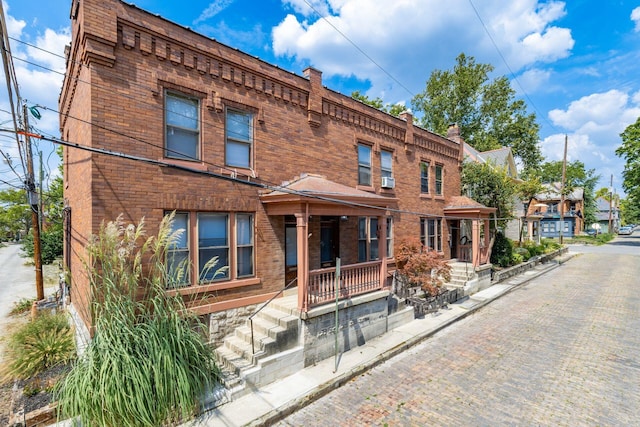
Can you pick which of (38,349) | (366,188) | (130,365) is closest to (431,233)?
(366,188)

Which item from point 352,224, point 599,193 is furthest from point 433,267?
point 599,193

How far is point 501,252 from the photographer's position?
18.4 metres

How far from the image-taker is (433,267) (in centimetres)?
1108

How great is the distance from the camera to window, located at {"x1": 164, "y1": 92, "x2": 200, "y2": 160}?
6891mm

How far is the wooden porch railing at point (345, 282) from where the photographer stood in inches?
292

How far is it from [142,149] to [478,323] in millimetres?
10892

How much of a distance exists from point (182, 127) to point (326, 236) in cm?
549

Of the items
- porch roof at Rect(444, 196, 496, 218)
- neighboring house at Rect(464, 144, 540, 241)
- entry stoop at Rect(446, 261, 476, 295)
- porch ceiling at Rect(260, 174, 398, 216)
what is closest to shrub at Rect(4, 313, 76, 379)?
porch ceiling at Rect(260, 174, 398, 216)

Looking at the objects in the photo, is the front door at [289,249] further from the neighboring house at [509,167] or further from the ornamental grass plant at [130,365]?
the neighboring house at [509,167]

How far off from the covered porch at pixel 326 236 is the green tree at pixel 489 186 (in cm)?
1004

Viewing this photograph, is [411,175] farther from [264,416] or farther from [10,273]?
[10,273]

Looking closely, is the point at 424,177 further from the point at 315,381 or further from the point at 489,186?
the point at 315,381

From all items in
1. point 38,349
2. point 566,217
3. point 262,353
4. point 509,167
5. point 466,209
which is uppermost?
point 509,167

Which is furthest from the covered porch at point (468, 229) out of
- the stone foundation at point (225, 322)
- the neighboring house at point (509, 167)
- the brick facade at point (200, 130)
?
the neighboring house at point (509, 167)
